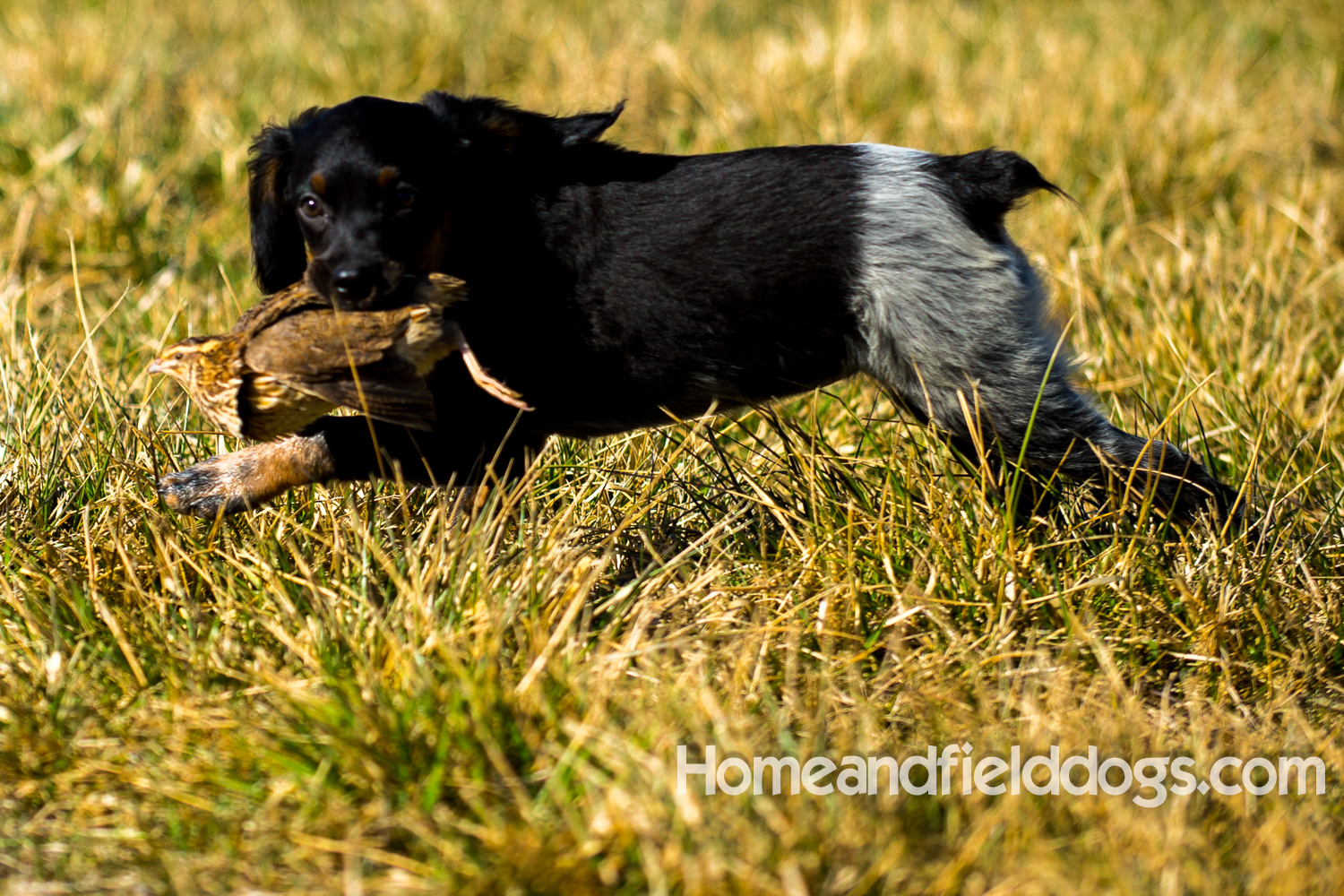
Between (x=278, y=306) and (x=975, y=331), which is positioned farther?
(x=975, y=331)

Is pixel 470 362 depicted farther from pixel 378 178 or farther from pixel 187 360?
pixel 187 360

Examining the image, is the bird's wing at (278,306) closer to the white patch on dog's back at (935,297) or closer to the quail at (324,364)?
the quail at (324,364)

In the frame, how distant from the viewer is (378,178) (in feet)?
9.49

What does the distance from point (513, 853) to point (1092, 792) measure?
998 mm

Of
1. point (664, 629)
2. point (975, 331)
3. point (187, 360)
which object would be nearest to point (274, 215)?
point (187, 360)

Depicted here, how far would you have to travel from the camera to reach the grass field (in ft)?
6.81

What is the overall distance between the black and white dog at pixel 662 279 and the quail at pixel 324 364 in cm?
26

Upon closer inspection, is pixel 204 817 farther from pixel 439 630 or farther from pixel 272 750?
pixel 439 630

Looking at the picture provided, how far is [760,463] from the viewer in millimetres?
3436

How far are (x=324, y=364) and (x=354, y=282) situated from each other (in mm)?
192

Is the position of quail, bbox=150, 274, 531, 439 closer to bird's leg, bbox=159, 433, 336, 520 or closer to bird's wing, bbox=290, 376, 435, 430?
bird's wing, bbox=290, 376, 435, 430

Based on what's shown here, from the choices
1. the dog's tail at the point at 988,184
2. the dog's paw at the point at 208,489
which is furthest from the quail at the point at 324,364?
the dog's tail at the point at 988,184

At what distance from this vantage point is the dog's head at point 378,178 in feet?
9.37

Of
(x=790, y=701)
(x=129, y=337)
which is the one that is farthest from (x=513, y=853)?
(x=129, y=337)
